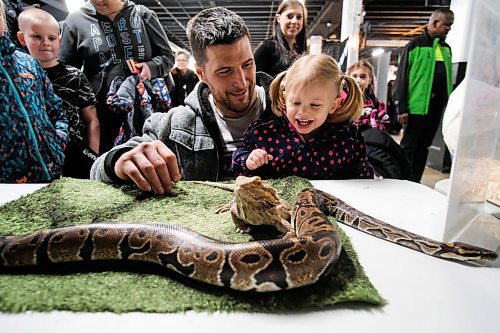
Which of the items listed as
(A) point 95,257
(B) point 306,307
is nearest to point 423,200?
(B) point 306,307

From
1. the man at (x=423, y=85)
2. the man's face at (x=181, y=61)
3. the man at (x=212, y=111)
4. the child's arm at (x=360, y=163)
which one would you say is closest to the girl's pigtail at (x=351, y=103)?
the child's arm at (x=360, y=163)

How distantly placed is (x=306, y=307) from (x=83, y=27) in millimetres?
2498

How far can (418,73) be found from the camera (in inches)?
149

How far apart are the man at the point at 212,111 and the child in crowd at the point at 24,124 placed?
1.21 feet

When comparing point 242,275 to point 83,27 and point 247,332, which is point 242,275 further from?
point 83,27

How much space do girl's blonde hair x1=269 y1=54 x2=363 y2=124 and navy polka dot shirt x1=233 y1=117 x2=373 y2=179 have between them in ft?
0.24

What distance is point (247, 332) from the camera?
0.63m

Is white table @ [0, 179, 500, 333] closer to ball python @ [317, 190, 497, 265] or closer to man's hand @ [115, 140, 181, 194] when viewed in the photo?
ball python @ [317, 190, 497, 265]

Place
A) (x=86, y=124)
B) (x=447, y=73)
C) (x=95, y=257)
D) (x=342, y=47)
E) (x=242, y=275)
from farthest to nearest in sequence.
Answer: (x=447, y=73) → (x=342, y=47) → (x=86, y=124) → (x=95, y=257) → (x=242, y=275)

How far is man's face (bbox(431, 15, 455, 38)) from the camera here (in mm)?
3580

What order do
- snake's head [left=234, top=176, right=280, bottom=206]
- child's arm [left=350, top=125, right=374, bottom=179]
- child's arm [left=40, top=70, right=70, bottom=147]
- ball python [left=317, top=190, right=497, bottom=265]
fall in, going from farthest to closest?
child's arm [left=40, top=70, right=70, bottom=147]
child's arm [left=350, top=125, right=374, bottom=179]
snake's head [left=234, top=176, right=280, bottom=206]
ball python [left=317, top=190, right=497, bottom=265]

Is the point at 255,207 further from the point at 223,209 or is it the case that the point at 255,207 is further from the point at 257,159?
the point at 257,159

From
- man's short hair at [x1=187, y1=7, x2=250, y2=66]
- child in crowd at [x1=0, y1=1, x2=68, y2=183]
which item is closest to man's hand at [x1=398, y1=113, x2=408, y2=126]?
man's short hair at [x1=187, y1=7, x2=250, y2=66]

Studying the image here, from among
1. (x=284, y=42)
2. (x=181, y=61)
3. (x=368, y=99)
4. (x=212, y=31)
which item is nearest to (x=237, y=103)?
(x=212, y=31)
